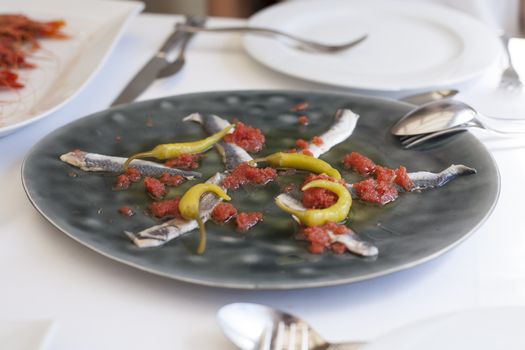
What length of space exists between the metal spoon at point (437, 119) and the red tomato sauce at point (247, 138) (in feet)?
0.71

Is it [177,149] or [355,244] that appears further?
[177,149]

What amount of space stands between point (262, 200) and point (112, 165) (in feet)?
0.78

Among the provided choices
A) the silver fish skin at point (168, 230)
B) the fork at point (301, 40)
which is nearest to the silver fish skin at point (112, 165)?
the silver fish skin at point (168, 230)

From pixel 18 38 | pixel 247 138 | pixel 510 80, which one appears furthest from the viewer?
pixel 18 38

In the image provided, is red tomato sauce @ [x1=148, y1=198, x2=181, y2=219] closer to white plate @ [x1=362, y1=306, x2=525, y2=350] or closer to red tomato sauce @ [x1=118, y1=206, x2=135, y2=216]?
red tomato sauce @ [x1=118, y1=206, x2=135, y2=216]

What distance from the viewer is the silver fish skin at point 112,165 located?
3.53ft

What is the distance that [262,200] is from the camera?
101cm

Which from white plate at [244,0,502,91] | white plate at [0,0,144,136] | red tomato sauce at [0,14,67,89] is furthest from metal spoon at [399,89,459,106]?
red tomato sauce at [0,14,67,89]

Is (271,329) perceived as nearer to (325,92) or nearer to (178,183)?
(178,183)

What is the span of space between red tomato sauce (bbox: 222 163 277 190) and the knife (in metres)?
0.41

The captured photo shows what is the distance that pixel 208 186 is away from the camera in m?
0.98

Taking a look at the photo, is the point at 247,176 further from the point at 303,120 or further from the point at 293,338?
the point at 293,338

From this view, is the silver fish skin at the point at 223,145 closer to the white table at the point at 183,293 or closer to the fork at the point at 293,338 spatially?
the white table at the point at 183,293

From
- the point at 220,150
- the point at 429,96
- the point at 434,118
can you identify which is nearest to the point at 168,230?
the point at 220,150
